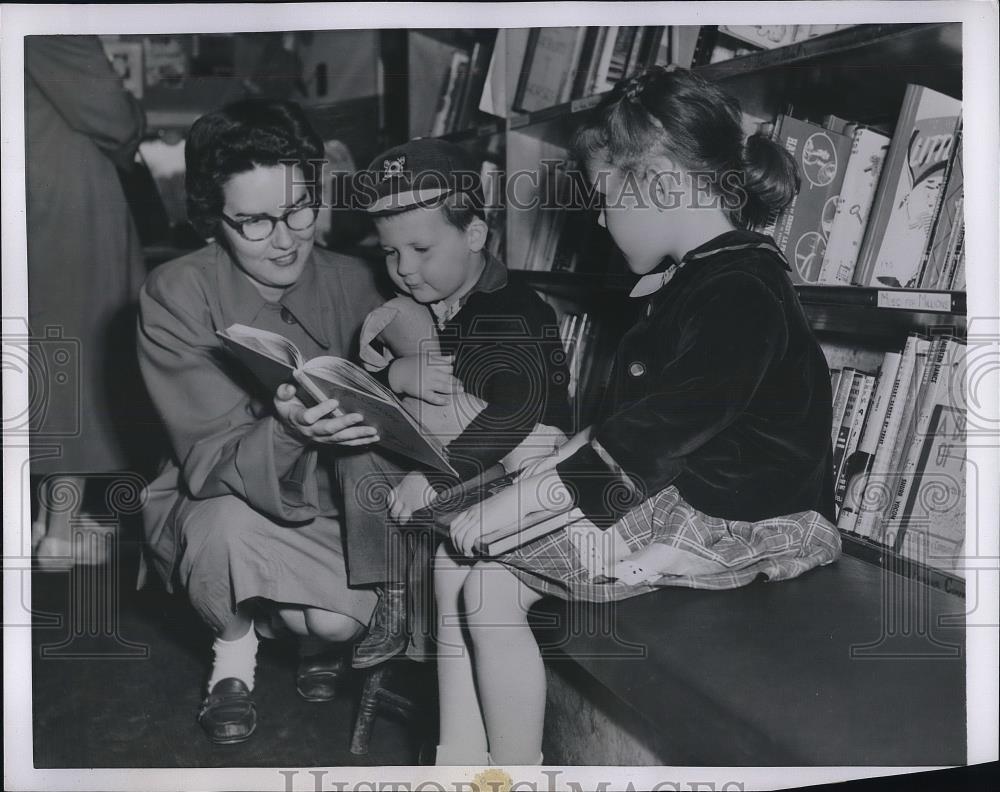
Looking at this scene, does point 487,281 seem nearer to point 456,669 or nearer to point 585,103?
point 585,103

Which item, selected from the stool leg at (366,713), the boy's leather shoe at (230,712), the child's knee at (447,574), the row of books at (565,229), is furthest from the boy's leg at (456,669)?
the row of books at (565,229)

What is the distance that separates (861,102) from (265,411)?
3.72ft

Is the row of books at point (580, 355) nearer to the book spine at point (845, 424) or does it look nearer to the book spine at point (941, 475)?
the book spine at point (845, 424)

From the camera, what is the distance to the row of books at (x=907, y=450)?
1375 millimetres

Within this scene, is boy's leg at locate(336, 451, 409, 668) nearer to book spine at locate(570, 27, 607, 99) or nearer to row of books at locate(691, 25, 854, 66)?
book spine at locate(570, 27, 607, 99)

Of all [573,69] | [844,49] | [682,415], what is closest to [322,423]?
[682,415]

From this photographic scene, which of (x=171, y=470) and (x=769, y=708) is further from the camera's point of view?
(x=171, y=470)

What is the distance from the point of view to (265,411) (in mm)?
1454

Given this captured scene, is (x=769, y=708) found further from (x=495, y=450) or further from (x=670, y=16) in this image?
(x=670, y=16)

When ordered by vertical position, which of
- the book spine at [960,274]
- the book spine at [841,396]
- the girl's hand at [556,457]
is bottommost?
the girl's hand at [556,457]

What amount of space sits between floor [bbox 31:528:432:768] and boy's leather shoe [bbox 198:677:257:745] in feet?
0.05

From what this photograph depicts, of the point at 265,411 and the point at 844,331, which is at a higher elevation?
the point at 844,331

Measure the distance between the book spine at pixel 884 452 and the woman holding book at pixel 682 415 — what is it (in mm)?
60

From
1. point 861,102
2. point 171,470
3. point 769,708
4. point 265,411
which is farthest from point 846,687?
point 171,470
